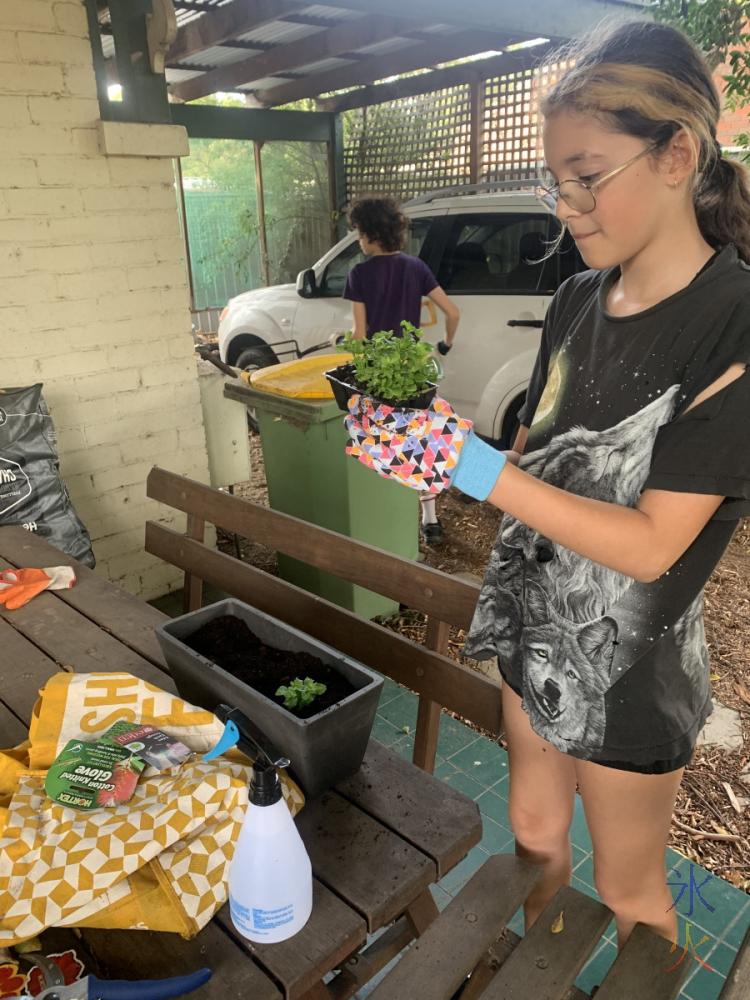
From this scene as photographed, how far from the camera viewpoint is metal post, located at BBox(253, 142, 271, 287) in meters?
10.7

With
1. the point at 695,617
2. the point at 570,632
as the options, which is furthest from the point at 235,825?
the point at 695,617

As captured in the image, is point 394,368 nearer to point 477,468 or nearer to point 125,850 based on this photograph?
point 477,468

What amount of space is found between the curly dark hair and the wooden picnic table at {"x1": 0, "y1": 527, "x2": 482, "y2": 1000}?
10.5 ft

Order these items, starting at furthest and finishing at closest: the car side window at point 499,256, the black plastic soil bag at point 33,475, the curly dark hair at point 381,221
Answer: the car side window at point 499,256 → the curly dark hair at point 381,221 → the black plastic soil bag at point 33,475

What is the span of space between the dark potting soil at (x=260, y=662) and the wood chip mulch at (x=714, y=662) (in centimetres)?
188

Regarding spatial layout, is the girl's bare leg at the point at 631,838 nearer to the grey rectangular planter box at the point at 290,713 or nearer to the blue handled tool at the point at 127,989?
the grey rectangular planter box at the point at 290,713

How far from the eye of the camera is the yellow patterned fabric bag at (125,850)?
109 cm

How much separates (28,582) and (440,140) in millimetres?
9156

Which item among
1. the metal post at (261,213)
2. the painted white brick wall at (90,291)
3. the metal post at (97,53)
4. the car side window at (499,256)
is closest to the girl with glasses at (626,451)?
the painted white brick wall at (90,291)

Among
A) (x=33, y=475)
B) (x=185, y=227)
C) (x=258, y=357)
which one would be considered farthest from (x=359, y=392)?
(x=185, y=227)

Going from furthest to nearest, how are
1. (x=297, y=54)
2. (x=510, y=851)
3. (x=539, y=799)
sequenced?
(x=297, y=54)
(x=510, y=851)
(x=539, y=799)

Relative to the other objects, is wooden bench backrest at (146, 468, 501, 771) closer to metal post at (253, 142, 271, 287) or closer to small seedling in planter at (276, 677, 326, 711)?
small seedling in planter at (276, 677, 326, 711)

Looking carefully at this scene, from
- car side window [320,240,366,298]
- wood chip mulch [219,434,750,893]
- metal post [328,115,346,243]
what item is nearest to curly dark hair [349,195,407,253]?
wood chip mulch [219,434,750,893]

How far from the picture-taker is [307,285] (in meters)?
6.88
